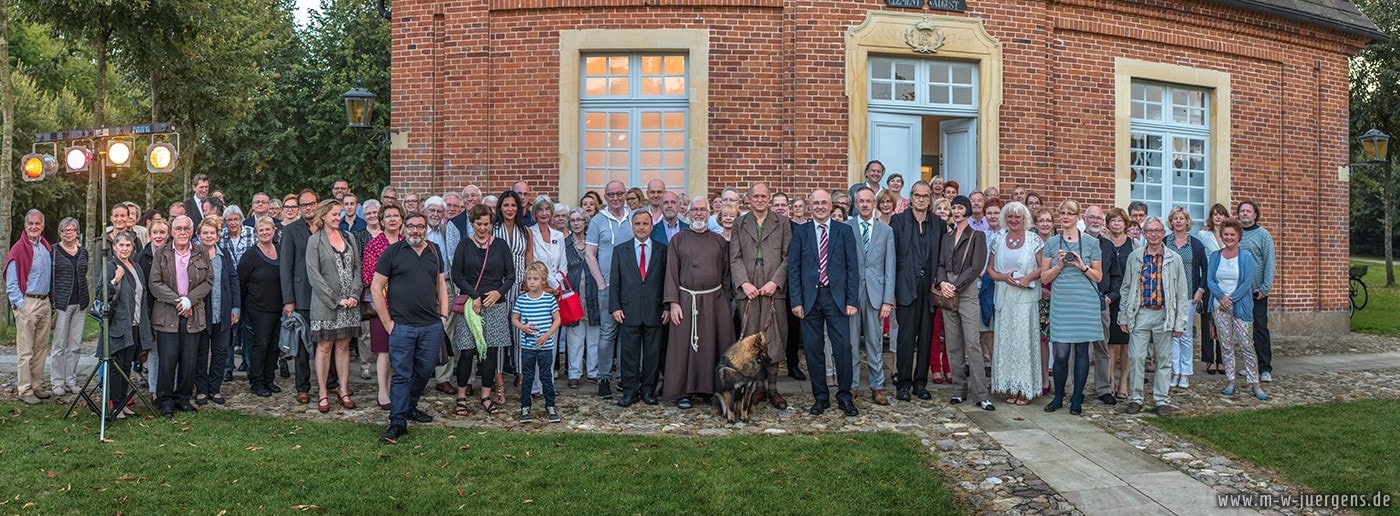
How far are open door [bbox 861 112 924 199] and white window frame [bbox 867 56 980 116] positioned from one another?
123 mm

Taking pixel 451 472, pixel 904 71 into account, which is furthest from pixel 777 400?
pixel 904 71

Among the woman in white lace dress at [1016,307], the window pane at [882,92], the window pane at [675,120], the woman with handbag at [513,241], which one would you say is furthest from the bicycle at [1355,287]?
the woman with handbag at [513,241]

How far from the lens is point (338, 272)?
7.71m

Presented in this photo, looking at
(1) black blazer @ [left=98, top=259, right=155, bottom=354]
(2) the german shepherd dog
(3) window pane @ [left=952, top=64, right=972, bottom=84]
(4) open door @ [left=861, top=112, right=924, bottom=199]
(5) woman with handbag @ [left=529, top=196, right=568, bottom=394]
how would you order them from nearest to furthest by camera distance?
(2) the german shepherd dog → (1) black blazer @ [left=98, top=259, right=155, bottom=354] → (5) woman with handbag @ [left=529, top=196, right=568, bottom=394] → (4) open door @ [left=861, top=112, right=924, bottom=199] → (3) window pane @ [left=952, top=64, right=972, bottom=84]

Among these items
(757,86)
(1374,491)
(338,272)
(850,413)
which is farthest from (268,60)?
(1374,491)

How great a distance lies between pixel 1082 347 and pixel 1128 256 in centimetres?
93

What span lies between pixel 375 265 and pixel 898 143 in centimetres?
670

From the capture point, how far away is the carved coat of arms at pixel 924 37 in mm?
11727

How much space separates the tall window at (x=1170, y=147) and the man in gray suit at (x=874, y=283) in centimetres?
681

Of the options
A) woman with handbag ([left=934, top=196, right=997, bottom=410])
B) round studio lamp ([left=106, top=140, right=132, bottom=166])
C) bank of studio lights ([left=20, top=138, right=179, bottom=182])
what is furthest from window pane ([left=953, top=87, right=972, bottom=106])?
round studio lamp ([left=106, top=140, right=132, bottom=166])

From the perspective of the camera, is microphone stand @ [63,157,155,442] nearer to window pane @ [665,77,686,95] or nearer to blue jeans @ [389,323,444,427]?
blue jeans @ [389,323,444,427]

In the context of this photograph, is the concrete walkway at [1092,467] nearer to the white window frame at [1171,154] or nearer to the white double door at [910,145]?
the white double door at [910,145]

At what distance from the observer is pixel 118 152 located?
779cm

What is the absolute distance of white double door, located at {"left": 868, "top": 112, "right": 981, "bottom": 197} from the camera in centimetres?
1195
